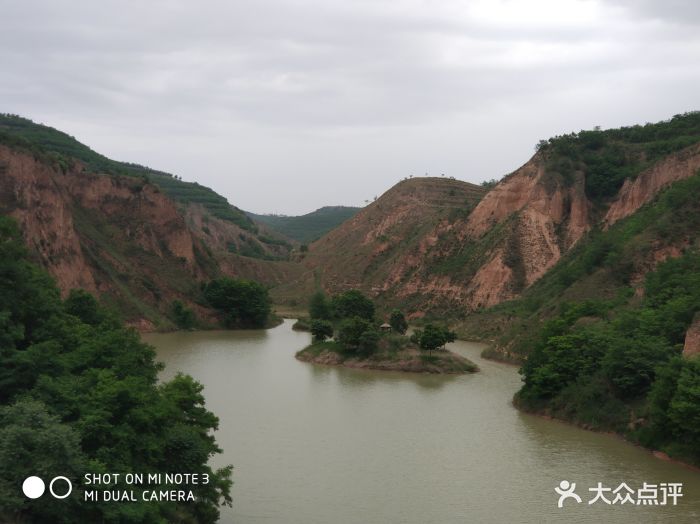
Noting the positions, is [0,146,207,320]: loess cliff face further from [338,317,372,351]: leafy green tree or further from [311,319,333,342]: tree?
[338,317,372,351]: leafy green tree

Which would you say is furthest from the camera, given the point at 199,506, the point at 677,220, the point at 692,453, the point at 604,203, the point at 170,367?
the point at 604,203

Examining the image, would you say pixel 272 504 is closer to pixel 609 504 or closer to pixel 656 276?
pixel 609 504

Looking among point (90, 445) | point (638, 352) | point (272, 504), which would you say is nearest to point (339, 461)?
point (272, 504)

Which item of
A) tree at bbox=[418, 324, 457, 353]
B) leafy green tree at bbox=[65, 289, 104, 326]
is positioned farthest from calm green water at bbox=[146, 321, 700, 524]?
leafy green tree at bbox=[65, 289, 104, 326]

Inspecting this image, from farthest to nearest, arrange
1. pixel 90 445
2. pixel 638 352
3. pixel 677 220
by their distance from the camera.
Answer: pixel 677 220, pixel 638 352, pixel 90 445

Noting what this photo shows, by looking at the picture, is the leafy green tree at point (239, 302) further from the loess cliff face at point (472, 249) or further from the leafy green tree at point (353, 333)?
the leafy green tree at point (353, 333)

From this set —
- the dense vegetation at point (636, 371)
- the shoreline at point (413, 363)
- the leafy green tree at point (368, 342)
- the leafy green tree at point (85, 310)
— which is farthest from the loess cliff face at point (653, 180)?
the leafy green tree at point (85, 310)

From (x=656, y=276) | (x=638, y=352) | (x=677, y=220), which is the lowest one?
(x=638, y=352)
